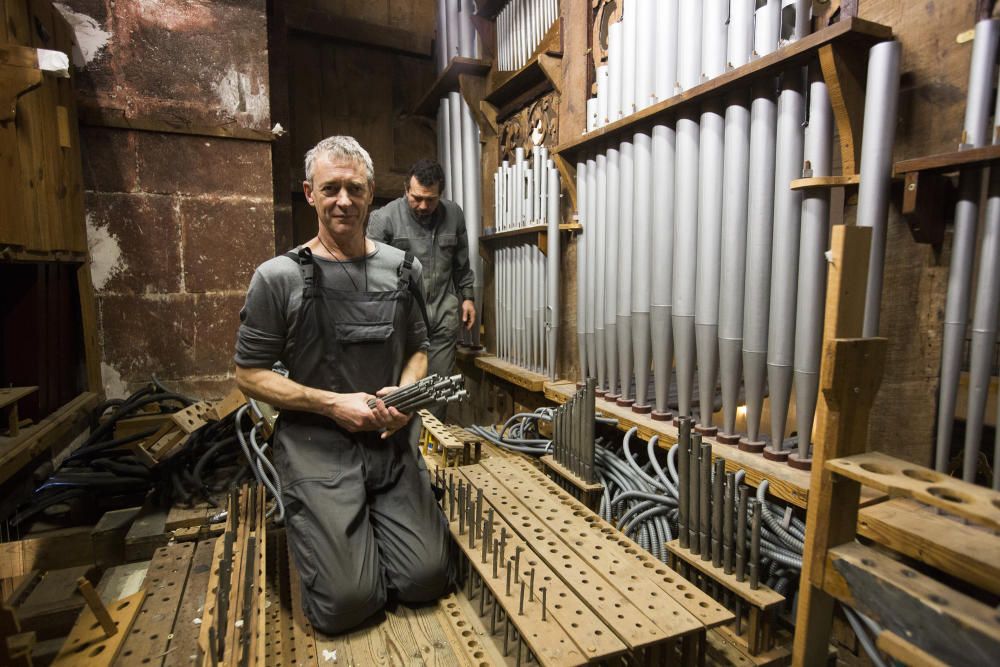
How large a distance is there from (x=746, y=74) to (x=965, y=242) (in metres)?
0.85

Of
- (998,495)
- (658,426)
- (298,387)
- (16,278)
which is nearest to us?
(998,495)

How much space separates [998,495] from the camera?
2.96 ft

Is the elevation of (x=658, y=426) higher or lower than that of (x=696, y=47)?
lower

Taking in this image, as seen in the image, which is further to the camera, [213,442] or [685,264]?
[213,442]

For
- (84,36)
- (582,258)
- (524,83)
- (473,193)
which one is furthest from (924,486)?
(84,36)

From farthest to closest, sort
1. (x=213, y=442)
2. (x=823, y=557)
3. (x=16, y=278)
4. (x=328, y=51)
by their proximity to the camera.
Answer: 1. (x=328, y=51)
2. (x=213, y=442)
3. (x=16, y=278)
4. (x=823, y=557)

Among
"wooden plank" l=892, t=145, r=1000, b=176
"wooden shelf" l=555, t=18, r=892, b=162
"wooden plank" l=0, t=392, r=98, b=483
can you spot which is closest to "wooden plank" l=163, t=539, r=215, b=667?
"wooden plank" l=0, t=392, r=98, b=483

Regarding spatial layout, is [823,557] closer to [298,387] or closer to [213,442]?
[298,387]

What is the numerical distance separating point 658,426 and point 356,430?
1253 mm

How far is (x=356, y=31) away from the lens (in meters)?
5.11

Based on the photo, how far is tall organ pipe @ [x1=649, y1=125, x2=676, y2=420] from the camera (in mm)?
2256

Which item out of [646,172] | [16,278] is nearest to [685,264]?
[646,172]

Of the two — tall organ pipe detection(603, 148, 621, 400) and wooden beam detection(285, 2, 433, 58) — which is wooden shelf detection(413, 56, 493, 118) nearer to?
wooden beam detection(285, 2, 433, 58)

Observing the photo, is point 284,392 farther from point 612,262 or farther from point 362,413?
point 612,262
